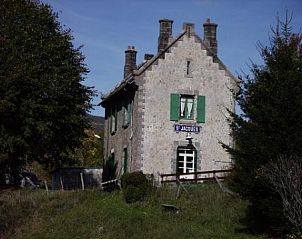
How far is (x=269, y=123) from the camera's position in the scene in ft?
61.5

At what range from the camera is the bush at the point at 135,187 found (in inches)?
1008

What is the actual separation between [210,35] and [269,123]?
16.9 metres

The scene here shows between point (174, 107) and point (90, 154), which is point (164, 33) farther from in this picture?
point (90, 154)

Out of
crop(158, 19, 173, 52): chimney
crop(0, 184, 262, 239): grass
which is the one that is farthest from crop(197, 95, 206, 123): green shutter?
crop(0, 184, 262, 239): grass

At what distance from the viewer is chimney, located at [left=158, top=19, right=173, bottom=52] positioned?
33.7 meters

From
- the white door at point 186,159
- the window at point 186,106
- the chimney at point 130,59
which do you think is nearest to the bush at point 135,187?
the white door at point 186,159

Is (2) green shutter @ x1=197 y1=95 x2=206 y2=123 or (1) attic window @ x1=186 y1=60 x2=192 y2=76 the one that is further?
(1) attic window @ x1=186 y1=60 x2=192 y2=76

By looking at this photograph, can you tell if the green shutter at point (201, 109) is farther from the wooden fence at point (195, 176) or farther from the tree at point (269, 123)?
the tree at point (269, 123)

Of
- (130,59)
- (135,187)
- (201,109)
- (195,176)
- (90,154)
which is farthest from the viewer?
(90,154)

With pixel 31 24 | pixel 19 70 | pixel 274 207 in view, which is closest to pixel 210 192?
pixel 274 207

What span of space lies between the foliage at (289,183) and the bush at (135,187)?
9173mm

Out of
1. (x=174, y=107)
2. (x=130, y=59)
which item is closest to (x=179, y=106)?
(x=174, y=107)

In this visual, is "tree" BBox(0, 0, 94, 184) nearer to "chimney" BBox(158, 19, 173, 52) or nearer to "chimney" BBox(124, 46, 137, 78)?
"chimney" BBox(124, 46, 137, 78)

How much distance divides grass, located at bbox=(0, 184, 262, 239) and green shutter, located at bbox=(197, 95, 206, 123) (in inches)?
233
